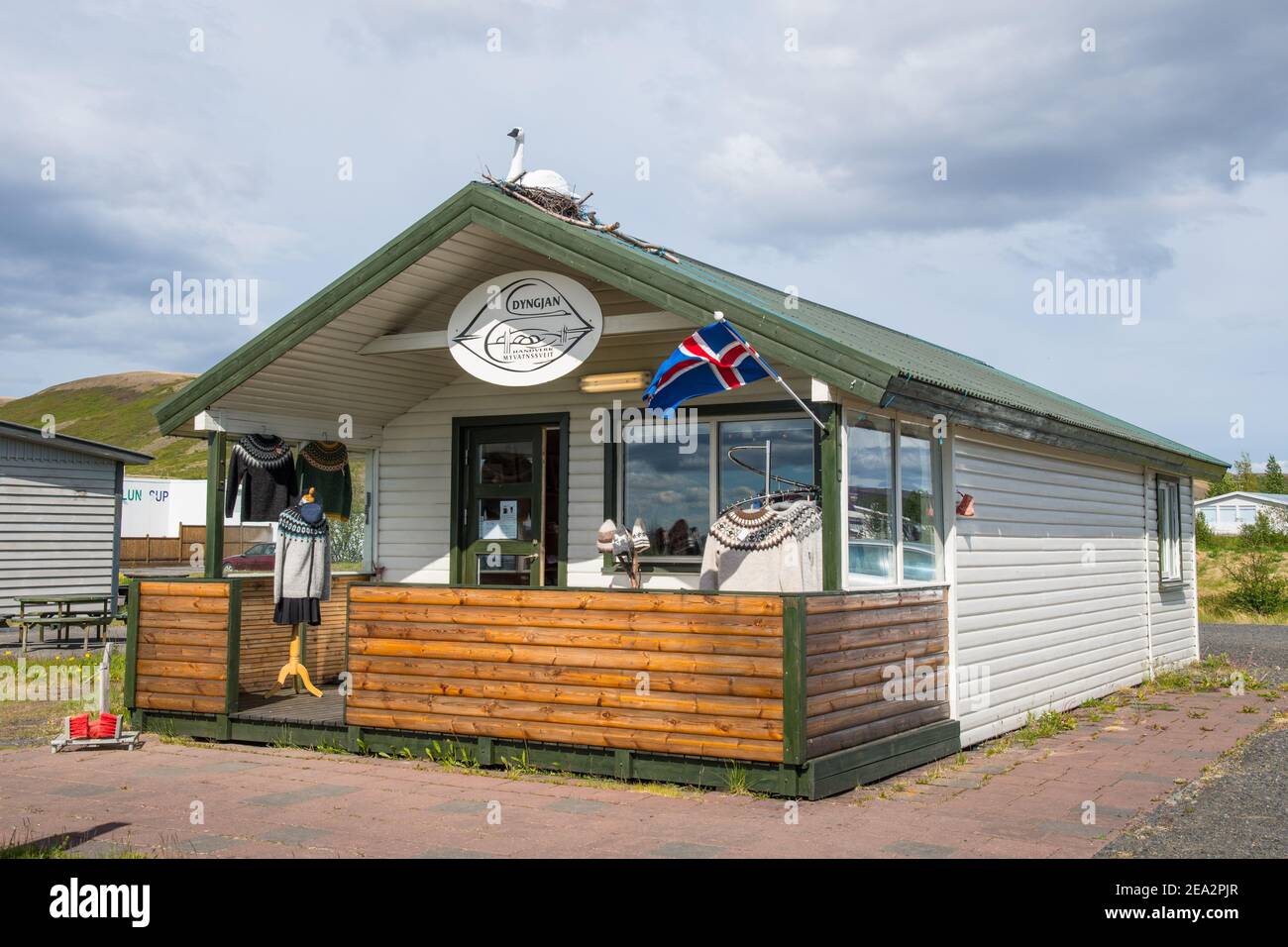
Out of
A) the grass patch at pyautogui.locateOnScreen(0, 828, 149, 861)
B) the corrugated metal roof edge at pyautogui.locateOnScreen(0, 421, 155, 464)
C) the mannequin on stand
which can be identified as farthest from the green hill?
the grass patch at pyautogui.locateOnScreen(0, 828, 149, 861)

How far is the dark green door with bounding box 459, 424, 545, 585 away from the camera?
1034cm

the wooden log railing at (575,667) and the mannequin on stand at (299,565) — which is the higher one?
the mannequin on stand at (299,565)

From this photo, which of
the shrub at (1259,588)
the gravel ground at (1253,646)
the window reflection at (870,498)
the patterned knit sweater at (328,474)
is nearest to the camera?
the window reflection at (870,498)

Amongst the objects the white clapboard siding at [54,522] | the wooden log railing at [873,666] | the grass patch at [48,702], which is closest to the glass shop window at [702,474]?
the wooden log railing at [873,666]

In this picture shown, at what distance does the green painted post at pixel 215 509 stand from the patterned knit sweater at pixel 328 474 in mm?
1177

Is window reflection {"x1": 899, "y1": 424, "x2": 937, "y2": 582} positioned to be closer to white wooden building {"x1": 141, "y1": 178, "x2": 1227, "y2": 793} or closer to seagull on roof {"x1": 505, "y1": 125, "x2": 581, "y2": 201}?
white wooden building {"x1": 141, "y1": 178, "x2": 1227, "y2": 793}

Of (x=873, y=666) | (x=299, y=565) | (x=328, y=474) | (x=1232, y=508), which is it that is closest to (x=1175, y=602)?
(x=873, y=666)

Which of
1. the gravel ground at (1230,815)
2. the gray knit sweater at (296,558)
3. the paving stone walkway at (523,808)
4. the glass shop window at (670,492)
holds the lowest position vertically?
the gravel ground at (1230,815)

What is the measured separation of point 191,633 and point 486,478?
9.43 ft

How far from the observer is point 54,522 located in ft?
64.4

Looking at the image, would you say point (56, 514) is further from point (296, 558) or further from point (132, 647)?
point (296, 558)

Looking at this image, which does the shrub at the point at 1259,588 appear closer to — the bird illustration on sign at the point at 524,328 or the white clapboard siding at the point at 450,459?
the white clapboard siding at the point at 450,459

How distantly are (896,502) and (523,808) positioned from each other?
136 inches

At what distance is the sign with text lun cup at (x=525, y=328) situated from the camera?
8148 mm
